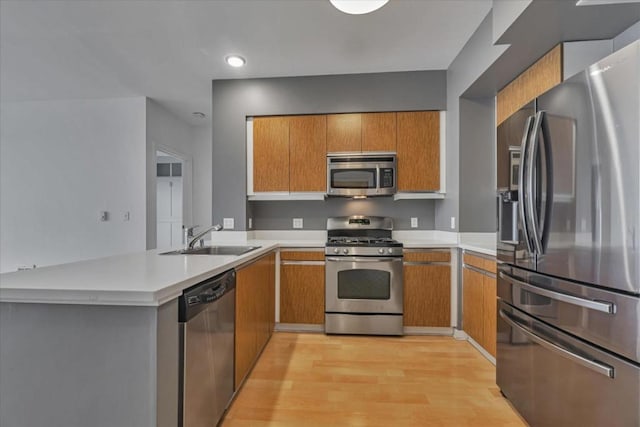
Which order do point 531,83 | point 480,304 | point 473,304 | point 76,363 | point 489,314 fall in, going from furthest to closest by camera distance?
point 473,304
point 480,304
point 489,314
point 531,83
point 76,363

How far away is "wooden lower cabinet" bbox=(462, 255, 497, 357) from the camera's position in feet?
7.67

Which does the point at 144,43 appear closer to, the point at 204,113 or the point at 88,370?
the point at 204,113

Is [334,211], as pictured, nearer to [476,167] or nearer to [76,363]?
[476,167]

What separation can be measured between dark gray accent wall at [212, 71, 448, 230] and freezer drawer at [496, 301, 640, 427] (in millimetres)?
2200

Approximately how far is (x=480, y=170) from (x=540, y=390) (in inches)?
75.6

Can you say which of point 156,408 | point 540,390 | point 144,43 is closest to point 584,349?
point 540,390

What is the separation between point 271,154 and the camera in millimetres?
3324

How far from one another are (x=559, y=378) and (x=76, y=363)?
1.97 m

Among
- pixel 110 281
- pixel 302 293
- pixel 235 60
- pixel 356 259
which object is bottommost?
pixel 302 293

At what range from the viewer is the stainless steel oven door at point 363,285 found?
2.91m

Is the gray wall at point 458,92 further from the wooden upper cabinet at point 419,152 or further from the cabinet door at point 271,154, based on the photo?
the cabinet door at point 271,154

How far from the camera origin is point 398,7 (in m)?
2.15

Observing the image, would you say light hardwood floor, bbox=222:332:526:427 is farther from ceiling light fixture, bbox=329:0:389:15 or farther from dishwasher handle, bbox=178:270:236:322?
ceiling light fixture, bbox=329:0:389:15

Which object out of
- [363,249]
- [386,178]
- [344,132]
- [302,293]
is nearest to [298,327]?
[302,293]
